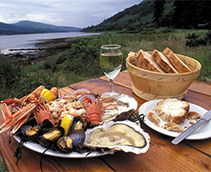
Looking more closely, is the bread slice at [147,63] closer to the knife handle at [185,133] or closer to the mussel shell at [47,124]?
the knife handle at [185,133]

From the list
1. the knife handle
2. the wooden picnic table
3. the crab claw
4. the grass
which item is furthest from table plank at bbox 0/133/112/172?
the grass

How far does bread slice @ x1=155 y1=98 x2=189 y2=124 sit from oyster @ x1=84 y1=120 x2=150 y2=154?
234 millimetres

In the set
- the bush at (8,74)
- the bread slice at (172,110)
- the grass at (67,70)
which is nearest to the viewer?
the bread slice at (172,110)

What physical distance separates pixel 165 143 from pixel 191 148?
84 millimetres

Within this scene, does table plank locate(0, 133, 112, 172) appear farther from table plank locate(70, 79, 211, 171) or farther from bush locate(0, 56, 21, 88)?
bush locate(0, 56, 21, 88)

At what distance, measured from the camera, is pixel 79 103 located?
2.53 feet

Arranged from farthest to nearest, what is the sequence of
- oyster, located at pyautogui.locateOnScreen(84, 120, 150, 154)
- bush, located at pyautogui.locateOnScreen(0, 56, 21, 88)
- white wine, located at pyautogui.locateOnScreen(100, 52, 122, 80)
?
bush, located at pyautogui.locateOnScreen(0, 56, 21, 88) → white wine, located at pyautogui.locateOnScreen(100, 52, 122, 80) → oyster, located at pyautogui.locateOnScreen(84, 120, 150, 154)

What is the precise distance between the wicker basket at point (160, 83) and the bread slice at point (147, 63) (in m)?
0.07

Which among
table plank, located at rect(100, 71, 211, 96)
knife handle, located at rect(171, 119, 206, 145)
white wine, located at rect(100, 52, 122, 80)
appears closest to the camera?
knife handle, located at rect(171, 119, 206, 145)

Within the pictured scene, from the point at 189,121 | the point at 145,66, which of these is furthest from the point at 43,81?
the point at 189,121

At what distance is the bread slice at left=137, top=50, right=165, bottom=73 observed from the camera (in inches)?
42.6

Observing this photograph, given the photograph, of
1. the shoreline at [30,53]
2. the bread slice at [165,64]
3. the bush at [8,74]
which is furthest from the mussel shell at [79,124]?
the shoreline at [30,53]

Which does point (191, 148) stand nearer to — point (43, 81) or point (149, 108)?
point (149, 108)

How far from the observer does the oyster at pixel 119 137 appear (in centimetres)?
56
